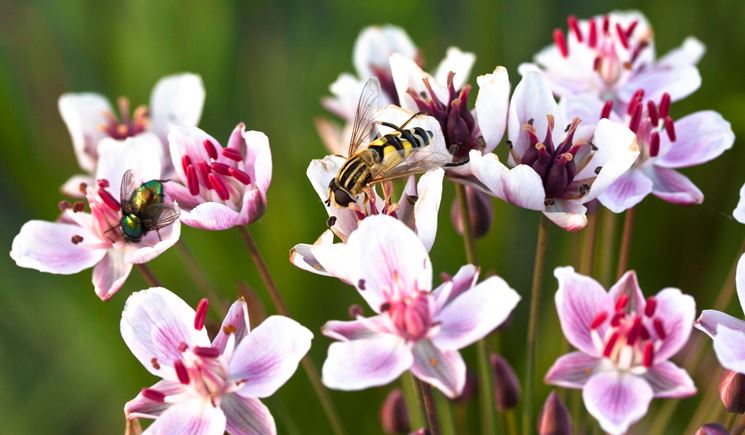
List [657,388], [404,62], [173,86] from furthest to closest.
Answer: [173,86] < [404,62] < [657,388]

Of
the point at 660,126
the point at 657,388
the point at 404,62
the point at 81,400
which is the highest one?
the point at 404,62

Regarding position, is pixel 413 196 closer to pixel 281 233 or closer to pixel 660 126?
pixel 660 126

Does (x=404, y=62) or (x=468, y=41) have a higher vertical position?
(x=404, y=62)

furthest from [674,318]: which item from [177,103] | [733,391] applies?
[177,103]

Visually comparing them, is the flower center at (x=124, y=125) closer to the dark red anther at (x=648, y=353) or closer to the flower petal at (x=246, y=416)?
the flower petal at (x=246, y=416)

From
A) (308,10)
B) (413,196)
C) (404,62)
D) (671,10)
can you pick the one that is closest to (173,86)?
(404,62)

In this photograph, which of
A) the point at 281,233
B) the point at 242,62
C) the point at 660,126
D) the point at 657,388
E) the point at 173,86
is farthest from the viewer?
the point at 242,62
